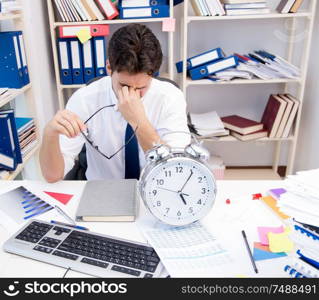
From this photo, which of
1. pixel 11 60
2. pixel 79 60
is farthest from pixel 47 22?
pixel 11 60

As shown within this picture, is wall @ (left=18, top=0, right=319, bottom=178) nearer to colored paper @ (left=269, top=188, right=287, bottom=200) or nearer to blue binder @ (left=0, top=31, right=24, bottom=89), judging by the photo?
blue binder @ (left=0, top=31, right=24, bottom=89)

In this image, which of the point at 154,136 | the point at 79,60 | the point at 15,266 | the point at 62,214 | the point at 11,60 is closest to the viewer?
the point at 15,266

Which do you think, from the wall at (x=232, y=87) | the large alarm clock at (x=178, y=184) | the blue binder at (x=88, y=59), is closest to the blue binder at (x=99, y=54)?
the blue binder at (x=88, y=59)

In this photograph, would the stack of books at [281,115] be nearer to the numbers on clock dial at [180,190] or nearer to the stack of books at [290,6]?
the stack of books at [290,6]

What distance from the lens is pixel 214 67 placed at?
7.62 feet

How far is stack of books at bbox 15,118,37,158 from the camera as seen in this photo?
6.47 ft

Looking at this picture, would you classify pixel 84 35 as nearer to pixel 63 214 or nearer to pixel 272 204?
pixel 63 214

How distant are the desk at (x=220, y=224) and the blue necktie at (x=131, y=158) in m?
0.34

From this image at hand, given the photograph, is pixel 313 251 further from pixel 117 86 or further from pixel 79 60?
pixel 79 60

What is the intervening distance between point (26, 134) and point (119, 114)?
33.3 inches

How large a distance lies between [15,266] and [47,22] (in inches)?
78.4

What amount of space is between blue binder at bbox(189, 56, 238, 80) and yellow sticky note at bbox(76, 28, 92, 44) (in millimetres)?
716

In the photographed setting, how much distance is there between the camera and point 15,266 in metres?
0.80

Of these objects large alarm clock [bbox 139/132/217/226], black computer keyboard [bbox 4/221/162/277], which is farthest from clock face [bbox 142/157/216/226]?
black computer keyboard [bbox 4/221/162/277]
